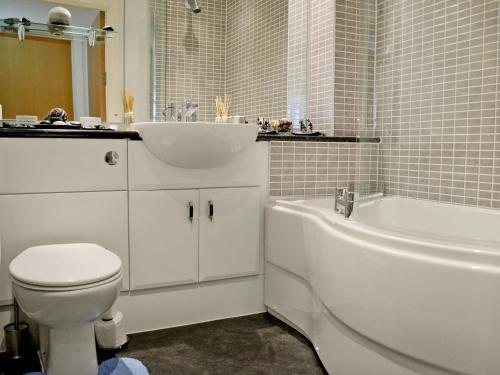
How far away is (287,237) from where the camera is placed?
2082mm

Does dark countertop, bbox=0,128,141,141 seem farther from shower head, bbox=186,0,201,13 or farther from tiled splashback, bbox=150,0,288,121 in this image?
shower head, bbox=186,0,201,13

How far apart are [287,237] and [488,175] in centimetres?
91

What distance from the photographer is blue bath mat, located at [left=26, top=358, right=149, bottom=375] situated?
1620 mm

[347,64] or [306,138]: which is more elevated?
[347,64]

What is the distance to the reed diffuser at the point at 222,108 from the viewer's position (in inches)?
107

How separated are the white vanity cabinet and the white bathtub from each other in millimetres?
317

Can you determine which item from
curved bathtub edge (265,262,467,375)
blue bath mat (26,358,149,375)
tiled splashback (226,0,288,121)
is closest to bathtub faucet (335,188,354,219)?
curved bathtub edge (265,262,467,375)

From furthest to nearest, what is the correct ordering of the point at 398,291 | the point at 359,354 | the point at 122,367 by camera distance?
the point at 122,367, the point at 359,354, the point at 398,291

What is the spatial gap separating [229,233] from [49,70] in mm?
1198

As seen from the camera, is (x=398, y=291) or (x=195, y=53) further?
(x=195, y=53)

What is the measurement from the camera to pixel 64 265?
1464 millimetres

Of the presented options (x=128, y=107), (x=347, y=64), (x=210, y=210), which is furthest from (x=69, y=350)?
(x=347, y=64)

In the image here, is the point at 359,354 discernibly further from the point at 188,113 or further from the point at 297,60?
the point at 297,60

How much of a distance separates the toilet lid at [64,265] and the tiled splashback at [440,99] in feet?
4.91
